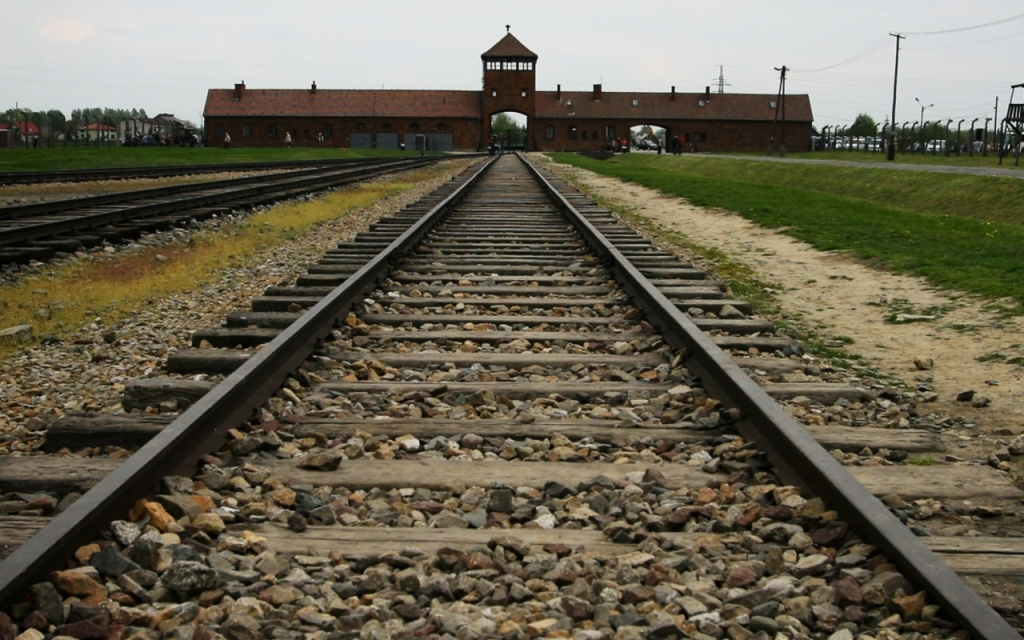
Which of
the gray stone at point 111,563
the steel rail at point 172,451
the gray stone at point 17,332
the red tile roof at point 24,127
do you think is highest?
the red tile roof at point 24,127

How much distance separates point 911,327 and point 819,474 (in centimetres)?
423

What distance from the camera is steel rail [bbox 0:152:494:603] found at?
2490 mm

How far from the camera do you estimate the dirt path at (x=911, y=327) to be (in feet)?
15.6

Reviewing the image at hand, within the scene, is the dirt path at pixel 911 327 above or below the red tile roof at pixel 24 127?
below

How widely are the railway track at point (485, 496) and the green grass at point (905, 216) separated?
13.4ft

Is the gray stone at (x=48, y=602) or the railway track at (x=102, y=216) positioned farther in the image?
the railway track at (x=102, y=216)

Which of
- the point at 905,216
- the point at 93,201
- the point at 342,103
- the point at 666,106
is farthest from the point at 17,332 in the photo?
the point at 666,106

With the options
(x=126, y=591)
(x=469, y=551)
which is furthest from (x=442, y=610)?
(x=126, y=591)

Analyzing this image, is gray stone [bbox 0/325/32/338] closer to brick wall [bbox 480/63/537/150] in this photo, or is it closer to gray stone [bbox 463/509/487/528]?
gray stone [bbox 463/509/487/528]

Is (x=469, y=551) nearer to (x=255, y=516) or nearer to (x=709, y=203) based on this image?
(x=255, y=516)

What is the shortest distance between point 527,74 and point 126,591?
105 m

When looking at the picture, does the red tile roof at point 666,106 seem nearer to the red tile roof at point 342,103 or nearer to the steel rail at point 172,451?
the red tile roof at point 342,103

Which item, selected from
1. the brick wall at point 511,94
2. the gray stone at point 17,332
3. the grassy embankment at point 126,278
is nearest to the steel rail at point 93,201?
the grassy embankment at point 126,278

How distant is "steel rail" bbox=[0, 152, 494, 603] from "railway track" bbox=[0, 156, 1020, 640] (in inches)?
0.5
